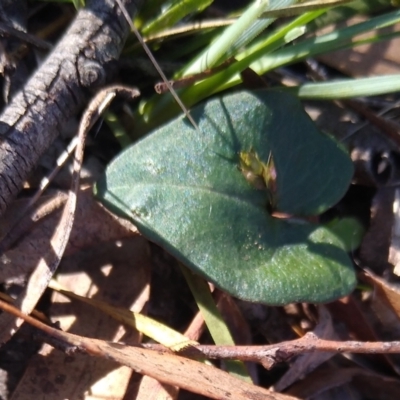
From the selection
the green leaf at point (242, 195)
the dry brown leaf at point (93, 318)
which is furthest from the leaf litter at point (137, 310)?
the green leaf at point (242, 195)

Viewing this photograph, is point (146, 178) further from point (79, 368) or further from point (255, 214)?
point (79, 368)

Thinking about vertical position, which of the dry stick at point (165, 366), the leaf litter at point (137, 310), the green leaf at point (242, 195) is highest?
the green leaf at point (242, 195)

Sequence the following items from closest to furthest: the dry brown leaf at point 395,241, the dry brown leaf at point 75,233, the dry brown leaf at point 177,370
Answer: the dry brown leaf at point 177,370
the dry brown leaf at point 75,233
the dry brown leaf at point 395,241

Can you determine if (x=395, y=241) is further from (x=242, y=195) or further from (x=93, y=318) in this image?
(x=93, y=318)

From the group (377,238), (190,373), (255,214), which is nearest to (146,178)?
(255,214)

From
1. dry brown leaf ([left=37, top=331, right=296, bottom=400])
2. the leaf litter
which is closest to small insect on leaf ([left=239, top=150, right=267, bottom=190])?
the leaf litter

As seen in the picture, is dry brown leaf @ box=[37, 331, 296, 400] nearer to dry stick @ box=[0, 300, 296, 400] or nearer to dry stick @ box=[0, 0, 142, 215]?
dry stick @ box=[0, 300, 296, 400]

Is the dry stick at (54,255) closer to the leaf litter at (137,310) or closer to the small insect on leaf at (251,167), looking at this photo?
the leaf litter at (137,310)
